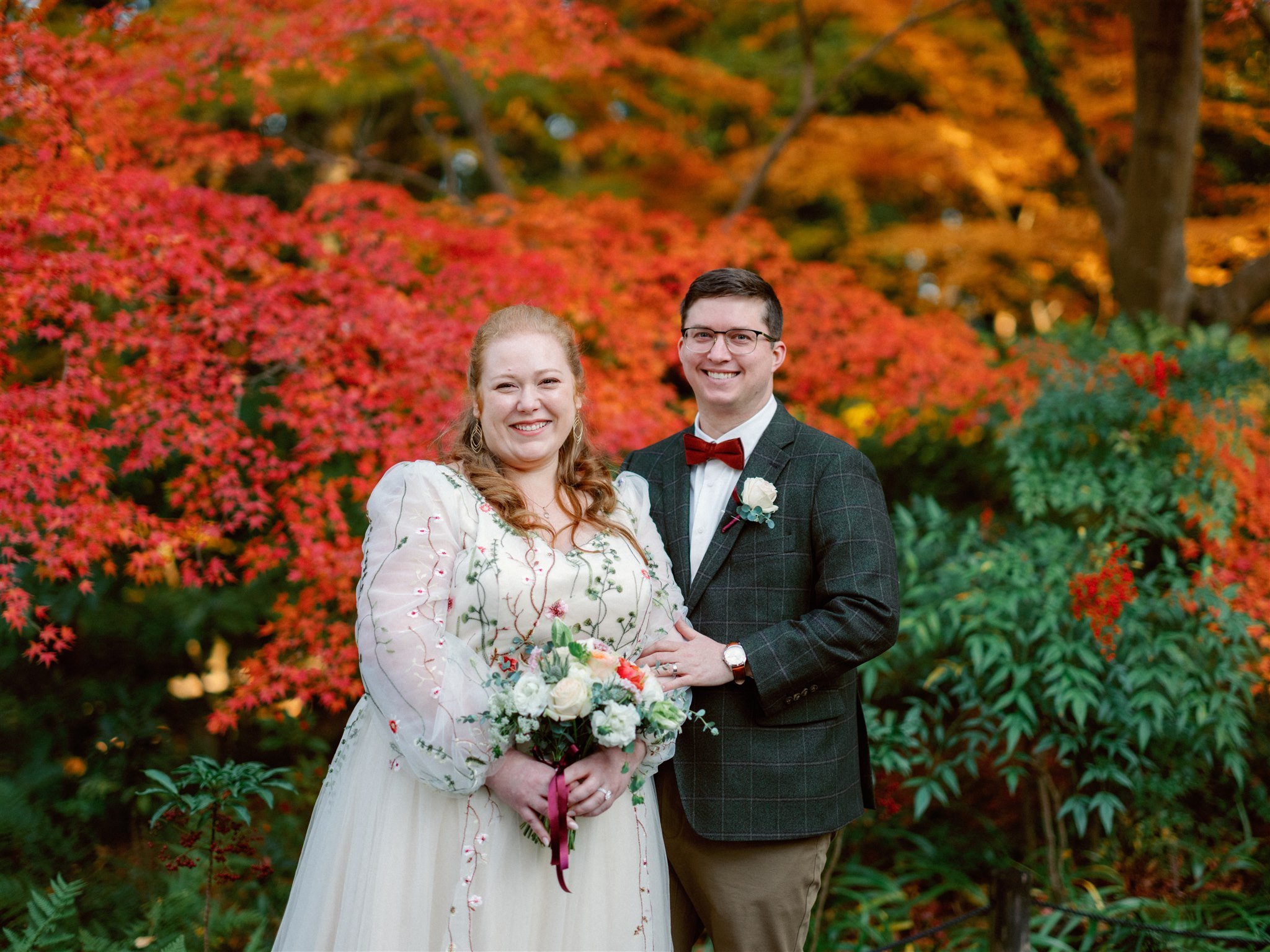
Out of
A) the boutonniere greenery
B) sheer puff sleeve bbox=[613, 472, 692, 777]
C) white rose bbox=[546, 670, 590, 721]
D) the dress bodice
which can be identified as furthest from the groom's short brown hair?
white rose bbox=[546, 670, 590, 721]

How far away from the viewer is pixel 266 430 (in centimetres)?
574

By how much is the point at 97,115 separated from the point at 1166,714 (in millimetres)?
5213

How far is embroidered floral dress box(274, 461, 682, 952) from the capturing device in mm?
2205

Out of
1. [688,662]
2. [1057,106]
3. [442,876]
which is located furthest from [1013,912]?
[1057,106]

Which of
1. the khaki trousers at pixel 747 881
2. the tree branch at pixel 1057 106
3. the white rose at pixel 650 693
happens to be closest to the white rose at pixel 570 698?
the white rose at pixel 650 693

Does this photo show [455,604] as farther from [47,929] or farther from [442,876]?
[47,929]

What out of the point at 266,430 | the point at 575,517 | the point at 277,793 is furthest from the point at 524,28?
the point at 277,793

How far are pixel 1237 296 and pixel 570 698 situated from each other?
5.23m

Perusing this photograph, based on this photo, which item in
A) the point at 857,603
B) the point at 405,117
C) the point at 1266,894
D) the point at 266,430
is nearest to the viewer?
the point at 857,603

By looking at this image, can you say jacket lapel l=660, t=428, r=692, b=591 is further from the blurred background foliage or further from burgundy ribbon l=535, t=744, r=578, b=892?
the blurred background foliage

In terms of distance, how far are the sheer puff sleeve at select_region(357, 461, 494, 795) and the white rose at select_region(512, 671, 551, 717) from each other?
0.48 feet

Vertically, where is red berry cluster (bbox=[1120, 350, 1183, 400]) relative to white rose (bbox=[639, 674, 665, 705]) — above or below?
above

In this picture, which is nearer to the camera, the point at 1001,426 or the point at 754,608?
the point at 754,608

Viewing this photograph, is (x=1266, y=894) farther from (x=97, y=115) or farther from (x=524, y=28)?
(x=97, y=115)
